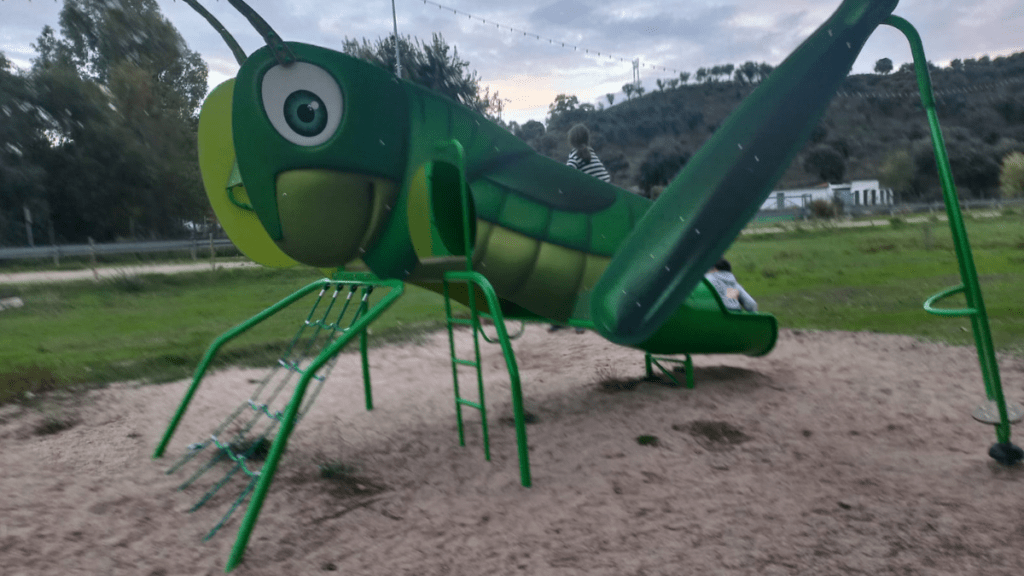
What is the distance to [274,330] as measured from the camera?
6.45 meters

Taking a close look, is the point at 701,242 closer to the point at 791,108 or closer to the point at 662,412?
the point at 791,108

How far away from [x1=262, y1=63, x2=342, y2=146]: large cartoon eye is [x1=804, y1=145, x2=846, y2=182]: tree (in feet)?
63.7

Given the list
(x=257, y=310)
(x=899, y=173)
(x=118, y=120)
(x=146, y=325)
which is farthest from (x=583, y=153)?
(x=899, y=173)

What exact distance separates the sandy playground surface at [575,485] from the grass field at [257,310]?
2.70ft

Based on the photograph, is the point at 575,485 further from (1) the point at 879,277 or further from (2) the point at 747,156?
(1) the point at 879,277

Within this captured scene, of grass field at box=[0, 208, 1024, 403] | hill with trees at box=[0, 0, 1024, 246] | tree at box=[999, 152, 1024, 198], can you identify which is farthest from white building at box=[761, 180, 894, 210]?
hill with trees at box=[0, 0, 1024, 246]

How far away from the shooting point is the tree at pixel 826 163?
20.0 m

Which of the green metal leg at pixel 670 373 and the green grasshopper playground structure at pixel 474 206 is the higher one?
the green grasshopper playground structure at pixel 474 206

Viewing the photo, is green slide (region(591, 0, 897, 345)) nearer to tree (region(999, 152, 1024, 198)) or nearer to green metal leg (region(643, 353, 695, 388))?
green metal leg (region(643, 353, 695, 388))

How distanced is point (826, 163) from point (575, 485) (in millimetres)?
20414

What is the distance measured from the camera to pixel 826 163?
20.2 meters

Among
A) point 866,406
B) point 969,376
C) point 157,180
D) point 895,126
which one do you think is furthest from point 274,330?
point 895,126

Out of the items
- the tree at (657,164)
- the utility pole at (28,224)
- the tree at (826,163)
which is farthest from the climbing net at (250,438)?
the tree at (826,163)

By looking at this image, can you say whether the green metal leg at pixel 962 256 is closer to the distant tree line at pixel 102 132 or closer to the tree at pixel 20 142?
the distant tree line at pixel 102 132
